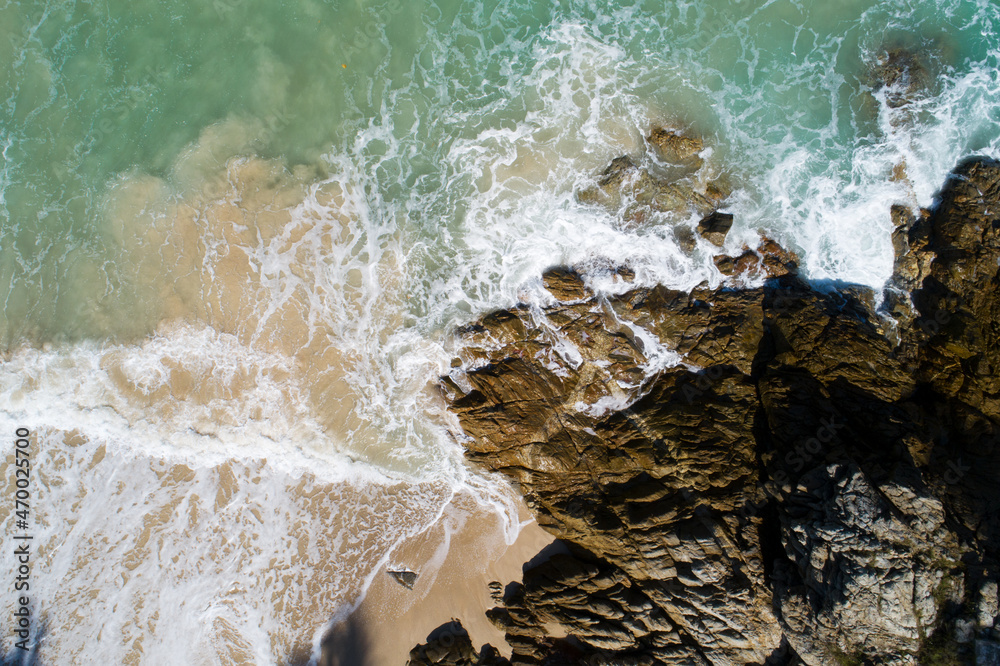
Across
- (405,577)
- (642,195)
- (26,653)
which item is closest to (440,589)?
(405,577)

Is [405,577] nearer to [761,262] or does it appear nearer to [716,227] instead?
[716,227]

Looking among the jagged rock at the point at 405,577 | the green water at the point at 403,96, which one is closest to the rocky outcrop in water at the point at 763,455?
the green water at the point at 403,96

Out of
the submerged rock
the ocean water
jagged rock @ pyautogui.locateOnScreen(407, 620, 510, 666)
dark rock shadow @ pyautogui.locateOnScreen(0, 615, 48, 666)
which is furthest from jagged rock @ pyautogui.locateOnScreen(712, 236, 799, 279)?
dark rock shadow @ pyautogui.locateOnScreen(0, 615, 48, 666)

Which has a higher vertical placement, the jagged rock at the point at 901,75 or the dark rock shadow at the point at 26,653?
the jagged rock at the point at 901,75

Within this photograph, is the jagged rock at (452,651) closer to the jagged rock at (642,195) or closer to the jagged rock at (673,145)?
the jagged rock at (642,195)

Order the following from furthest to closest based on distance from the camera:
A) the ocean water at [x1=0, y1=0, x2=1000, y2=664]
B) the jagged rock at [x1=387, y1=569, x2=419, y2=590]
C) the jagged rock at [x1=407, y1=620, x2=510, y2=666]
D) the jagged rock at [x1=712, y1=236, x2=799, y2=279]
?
the jagged rock at [x1=712, y1=236, x2=799, y2=279], the ocean water at [x1=0, y1=0, x2=1000, y2=664], the jagged rock at [x1=387, y1=569, x2=419, y2=590], the jagged rock at [x1=407, y1=620, x2=510, y2=666]

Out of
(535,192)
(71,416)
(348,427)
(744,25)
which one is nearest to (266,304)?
(348,427)

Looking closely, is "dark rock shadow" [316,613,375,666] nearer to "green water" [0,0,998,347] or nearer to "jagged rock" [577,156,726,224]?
"green water" [0,0,998,347]
